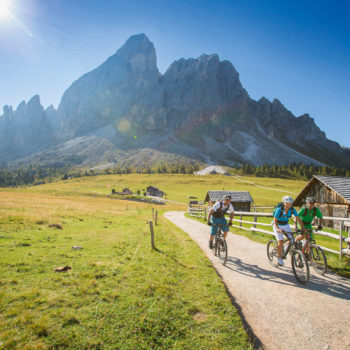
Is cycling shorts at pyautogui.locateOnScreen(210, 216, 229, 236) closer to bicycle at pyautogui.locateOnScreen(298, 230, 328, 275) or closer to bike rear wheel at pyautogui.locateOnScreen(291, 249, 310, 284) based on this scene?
bike rear wheel at pyautogui.locateOnScreen(291, 249, 310, 284)

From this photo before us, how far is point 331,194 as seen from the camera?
27250 millimetres

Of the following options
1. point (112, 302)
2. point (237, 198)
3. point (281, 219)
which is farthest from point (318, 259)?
point (237, 198)

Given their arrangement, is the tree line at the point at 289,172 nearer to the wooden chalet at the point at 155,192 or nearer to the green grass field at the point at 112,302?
the wooden chalet at the point at 155,192

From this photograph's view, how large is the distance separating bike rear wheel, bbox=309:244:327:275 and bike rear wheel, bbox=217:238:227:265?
3.62 m

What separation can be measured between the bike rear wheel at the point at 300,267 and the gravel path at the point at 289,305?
0.80 ft

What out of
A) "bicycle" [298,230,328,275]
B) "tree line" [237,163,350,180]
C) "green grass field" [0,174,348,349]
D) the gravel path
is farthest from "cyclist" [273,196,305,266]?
"tree line" [237,163,350,180]

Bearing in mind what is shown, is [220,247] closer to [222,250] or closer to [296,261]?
[222,250]

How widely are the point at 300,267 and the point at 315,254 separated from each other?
4.94 ft

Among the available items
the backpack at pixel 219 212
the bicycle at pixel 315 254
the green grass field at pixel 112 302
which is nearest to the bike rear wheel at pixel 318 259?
the bicycle at pixel 315 254

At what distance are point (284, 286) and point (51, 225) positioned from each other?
16.3m

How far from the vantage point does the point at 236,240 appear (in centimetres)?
1495

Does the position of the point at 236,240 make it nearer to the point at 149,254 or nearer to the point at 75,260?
the point at 149,254

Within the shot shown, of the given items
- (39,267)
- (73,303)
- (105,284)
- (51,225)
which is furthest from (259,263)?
(51,225)

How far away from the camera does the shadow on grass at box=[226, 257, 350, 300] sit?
6864mm
